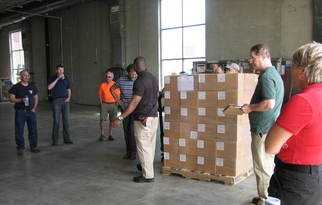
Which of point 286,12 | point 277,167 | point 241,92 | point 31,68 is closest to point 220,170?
point 241,92

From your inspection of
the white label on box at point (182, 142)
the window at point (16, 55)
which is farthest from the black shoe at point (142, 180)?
the window at point (16, 55)

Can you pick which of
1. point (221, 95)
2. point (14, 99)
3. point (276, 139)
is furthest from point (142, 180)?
point (276, 139)

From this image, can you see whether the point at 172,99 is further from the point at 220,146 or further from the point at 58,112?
the point at 58,112

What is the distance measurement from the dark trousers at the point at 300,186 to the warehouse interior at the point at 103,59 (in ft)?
7.82

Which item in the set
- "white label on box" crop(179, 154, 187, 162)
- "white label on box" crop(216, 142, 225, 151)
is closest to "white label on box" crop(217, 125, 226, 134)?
"white label on box" crop(216, 142, 225, 151)

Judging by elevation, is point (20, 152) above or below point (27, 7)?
below

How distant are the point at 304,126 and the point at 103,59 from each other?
16.5m

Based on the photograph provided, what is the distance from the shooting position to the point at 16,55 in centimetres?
2512

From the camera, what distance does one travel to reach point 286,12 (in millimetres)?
11242

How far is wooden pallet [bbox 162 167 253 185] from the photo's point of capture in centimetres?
507

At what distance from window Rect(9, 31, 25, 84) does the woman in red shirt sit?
79.5ft

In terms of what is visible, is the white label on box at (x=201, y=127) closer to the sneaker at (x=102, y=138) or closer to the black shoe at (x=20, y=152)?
the black shoe at (x=20, y=152)

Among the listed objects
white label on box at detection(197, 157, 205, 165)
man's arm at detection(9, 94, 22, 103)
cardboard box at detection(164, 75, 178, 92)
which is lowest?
white label on box at detection(197, 157, 205, 165)

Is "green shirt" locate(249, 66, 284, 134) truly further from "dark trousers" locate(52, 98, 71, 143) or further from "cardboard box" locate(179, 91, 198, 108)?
"dark trousers" locate(52, 98, 71, 143)
